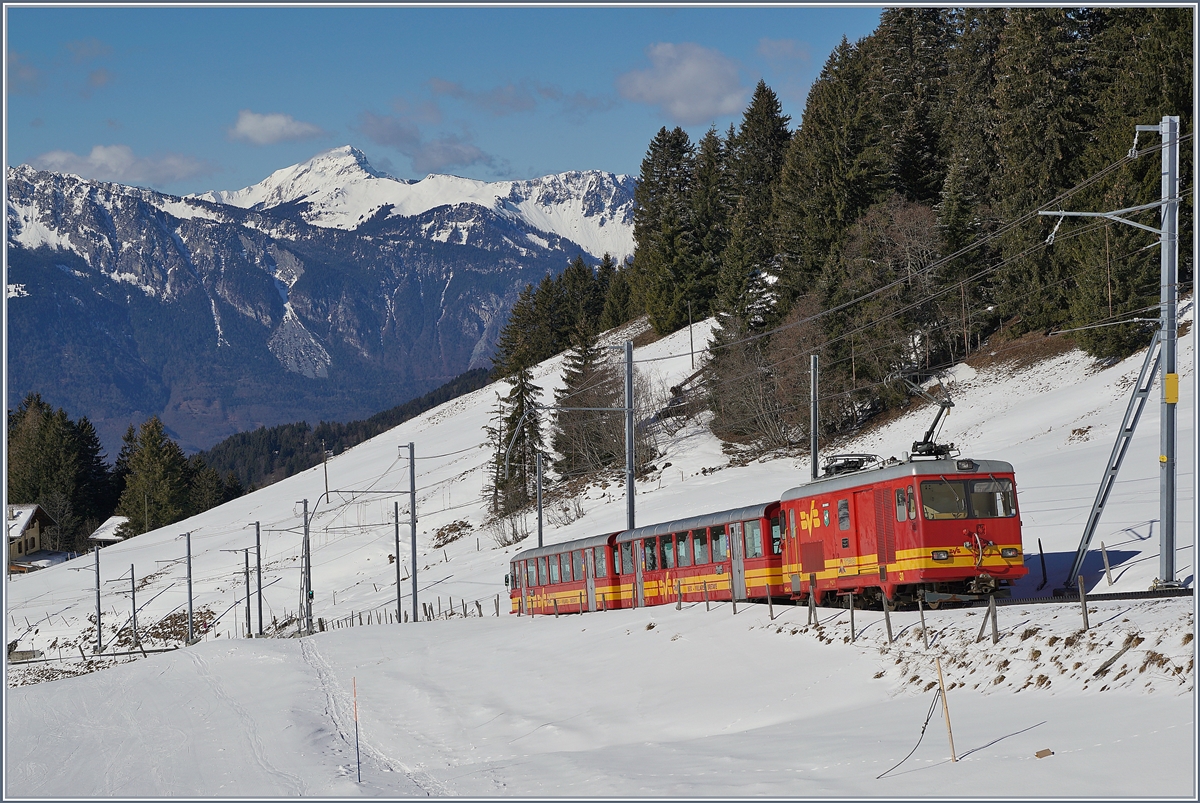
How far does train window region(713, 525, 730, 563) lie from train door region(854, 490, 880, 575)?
6077 millimetres

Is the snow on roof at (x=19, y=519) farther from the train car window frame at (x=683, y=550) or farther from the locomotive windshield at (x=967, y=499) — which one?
the locomotive windshield at (x=967, y=499)

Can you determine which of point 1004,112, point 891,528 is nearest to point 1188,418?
point 1004,112

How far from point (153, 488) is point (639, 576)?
4164 inches

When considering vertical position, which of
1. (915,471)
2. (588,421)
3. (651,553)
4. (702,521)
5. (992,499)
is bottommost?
(651,553)

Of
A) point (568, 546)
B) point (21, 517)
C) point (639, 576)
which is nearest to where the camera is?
point (639, 576)

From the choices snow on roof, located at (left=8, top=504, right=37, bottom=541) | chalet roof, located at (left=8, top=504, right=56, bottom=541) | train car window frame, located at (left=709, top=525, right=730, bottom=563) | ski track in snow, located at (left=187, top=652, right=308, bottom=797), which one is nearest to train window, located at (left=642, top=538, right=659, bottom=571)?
train car window frame, located at (left=709, top=525, right=730, bottom=563)

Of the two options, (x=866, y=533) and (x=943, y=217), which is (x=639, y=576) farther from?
(x=943, y=217)

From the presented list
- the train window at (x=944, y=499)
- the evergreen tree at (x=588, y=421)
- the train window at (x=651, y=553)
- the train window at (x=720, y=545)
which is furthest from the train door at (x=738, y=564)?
the evergreen tree at (x=588, y=421)

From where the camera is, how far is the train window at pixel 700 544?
31891mm

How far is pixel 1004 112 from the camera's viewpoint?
2484 inches

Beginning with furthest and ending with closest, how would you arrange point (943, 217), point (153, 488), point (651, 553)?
point (153, 488), point (943, 217), point (651, 553)

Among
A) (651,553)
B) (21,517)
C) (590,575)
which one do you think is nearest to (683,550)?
(651,553)

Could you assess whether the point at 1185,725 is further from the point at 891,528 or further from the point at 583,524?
the point at 583,524

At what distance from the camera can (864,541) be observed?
2480cm
